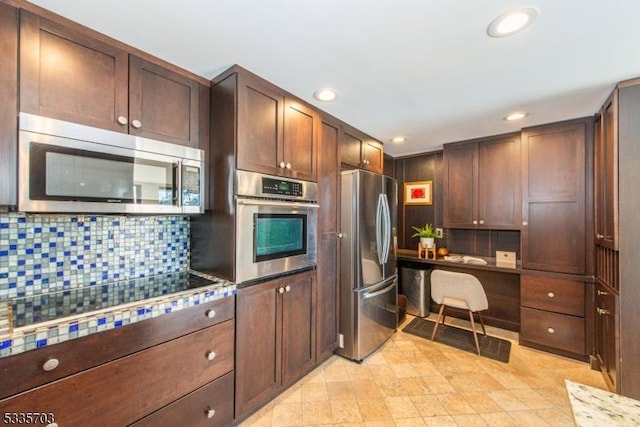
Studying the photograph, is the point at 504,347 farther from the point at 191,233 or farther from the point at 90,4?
the point at 90,4

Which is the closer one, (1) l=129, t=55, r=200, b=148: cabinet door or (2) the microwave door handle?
(1) l=129, t=55, r=200, b=148: cabinet door

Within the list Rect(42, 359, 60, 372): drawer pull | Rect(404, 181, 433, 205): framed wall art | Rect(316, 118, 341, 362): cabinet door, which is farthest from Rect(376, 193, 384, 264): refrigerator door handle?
Rect(42, 359, 60, 372): drawer pull

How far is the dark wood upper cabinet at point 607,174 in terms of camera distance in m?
1.89

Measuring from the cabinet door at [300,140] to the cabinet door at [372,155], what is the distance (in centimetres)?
90

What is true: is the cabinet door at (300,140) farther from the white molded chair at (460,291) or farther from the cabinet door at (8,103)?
the white molded chair at (460,291)

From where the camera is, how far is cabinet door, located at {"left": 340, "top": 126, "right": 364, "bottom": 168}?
8.64ft

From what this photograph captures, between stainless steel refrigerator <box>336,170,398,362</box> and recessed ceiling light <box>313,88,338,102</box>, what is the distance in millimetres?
677

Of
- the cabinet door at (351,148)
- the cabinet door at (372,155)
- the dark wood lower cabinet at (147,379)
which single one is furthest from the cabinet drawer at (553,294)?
the dark wood lower cabinet at (147,379)

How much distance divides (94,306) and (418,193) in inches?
149

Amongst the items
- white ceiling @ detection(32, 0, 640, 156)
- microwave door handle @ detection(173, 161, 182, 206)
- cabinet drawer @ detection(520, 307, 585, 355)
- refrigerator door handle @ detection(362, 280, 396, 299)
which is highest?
white ceiling @ detection(32, 0, 640, 156)

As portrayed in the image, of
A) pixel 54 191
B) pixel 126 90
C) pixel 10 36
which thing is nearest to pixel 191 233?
pixel 54 191

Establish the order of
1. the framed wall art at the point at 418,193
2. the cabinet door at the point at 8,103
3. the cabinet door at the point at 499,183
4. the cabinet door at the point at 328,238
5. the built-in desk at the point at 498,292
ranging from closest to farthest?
the cabinet door at the point at 8,103, the cabinet door at the point at 328,238, the cabinet door at the point at 499,183, the built-in desk at the point at 498,292, the framed wall art at the point at 418,193

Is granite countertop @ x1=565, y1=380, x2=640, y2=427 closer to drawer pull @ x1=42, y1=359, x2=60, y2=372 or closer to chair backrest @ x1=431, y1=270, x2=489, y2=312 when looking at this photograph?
drawer pull @ x1=42, y1=359, x2=60, y2=372

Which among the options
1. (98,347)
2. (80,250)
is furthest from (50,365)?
(80,250)
